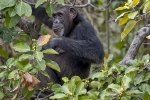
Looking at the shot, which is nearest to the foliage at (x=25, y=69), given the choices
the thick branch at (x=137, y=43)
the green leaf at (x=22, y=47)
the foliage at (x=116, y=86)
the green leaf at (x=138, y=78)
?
the green leaf at (x=22, y=47)

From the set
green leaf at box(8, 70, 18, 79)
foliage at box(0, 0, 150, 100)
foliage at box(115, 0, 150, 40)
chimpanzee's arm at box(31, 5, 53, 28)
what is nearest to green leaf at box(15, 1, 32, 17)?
foliage at box(0, 0, 150, 100)

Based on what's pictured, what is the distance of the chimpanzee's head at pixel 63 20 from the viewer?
664 cm

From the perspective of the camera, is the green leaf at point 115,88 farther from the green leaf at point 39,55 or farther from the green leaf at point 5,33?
the green leaf at point 5,33

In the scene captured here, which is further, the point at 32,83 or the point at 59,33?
the point at 59,33

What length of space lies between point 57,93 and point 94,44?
2.22 meters

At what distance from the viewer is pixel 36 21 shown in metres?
6.65

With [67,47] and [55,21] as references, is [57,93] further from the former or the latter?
[55,21]

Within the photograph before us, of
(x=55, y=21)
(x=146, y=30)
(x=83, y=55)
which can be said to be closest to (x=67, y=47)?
(x=83, y=55)

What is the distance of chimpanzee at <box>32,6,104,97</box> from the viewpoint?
6.25m

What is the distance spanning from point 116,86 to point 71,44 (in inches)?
89.5

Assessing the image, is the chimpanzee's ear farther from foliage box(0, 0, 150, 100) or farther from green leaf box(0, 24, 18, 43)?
foliage box(0, 0, 150, 100)

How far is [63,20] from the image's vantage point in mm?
6844

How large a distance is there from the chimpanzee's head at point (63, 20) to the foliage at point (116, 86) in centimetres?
195

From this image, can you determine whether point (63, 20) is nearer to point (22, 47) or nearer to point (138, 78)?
point (22, 47)
